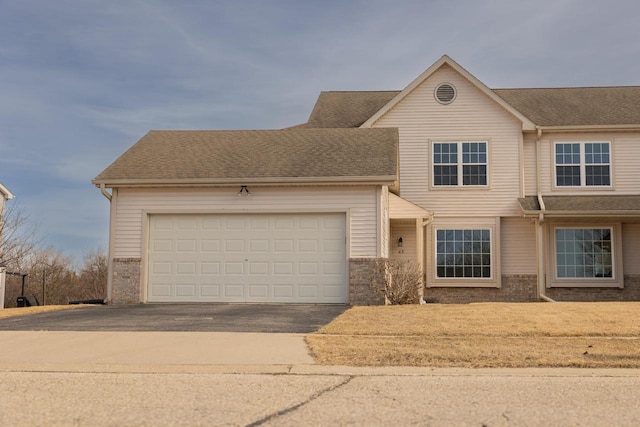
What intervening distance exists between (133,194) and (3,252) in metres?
17.9

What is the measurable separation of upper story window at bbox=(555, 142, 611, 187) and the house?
0.12ft

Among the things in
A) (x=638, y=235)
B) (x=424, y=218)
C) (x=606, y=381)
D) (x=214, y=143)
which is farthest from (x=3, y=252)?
(x=606, y=381)

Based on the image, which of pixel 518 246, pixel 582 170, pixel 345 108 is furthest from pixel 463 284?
pixel 345 108

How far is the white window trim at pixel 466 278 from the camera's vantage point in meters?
23.5

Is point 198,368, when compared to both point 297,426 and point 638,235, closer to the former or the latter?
point 297,426

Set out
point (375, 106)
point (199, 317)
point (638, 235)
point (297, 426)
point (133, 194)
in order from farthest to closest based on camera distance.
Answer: point (375, 106), point (638, 235), point (133, 194), point (199, 317), point (297, 426)

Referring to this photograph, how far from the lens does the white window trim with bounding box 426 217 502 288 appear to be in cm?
2350

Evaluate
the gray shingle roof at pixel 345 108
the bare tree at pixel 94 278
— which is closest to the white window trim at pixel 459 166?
the gray shingle roof at pixel 345 108

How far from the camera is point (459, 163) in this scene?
23859mm

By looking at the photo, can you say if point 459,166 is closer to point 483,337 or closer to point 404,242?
point 404,242

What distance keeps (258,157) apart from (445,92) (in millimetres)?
7386

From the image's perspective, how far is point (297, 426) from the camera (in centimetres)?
577

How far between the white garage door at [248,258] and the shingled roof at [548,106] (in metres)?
7.89

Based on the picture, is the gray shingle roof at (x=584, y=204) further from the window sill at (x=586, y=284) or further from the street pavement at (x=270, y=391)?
the street pavement at (x=270, y=391)
